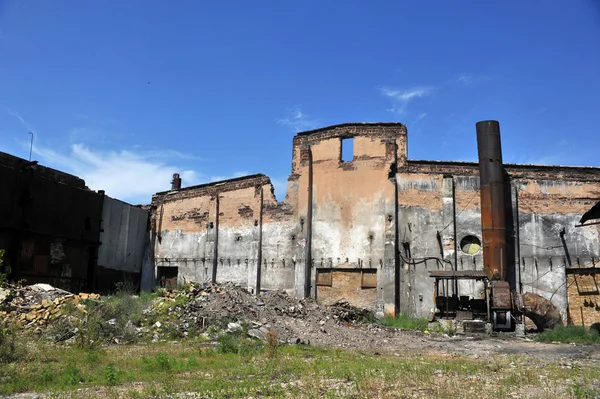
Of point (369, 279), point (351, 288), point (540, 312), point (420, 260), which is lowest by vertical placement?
point (540, 312)

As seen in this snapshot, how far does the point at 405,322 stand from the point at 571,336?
201 inches

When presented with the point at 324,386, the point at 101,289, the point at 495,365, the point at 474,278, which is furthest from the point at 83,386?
the point at 101,289

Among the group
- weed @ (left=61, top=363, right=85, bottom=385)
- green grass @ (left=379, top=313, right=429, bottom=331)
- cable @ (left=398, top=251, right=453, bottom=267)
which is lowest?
weed @ (left=61, top=363, right=85, bottom=385)

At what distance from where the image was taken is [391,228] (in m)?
19.6

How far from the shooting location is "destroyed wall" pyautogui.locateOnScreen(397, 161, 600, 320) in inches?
721

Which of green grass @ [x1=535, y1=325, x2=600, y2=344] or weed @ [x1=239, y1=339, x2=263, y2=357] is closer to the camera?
weed @ [x1=239, y1=339, x2=263, y2=357]

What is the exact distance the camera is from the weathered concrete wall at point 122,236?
76.7ft

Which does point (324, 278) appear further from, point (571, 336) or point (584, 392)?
point (584, 392)

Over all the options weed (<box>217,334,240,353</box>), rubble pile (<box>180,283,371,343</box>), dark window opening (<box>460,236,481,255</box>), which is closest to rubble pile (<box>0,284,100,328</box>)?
rubble pile (<box>180,283,371,343</box>)

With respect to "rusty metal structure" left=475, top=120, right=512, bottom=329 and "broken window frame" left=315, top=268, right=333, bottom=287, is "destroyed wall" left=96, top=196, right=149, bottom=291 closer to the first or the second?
"broken window frame" left=315, top=268, right=333, bottom=287

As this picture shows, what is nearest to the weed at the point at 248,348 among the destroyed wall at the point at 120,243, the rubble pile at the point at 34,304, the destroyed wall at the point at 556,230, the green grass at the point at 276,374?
the green grass at the point at 276,374

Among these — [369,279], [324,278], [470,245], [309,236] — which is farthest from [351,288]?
[470,245]

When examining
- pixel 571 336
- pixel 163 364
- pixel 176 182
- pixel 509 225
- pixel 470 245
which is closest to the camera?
pixel 163 364

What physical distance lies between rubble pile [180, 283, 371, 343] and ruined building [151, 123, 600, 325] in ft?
7.62
